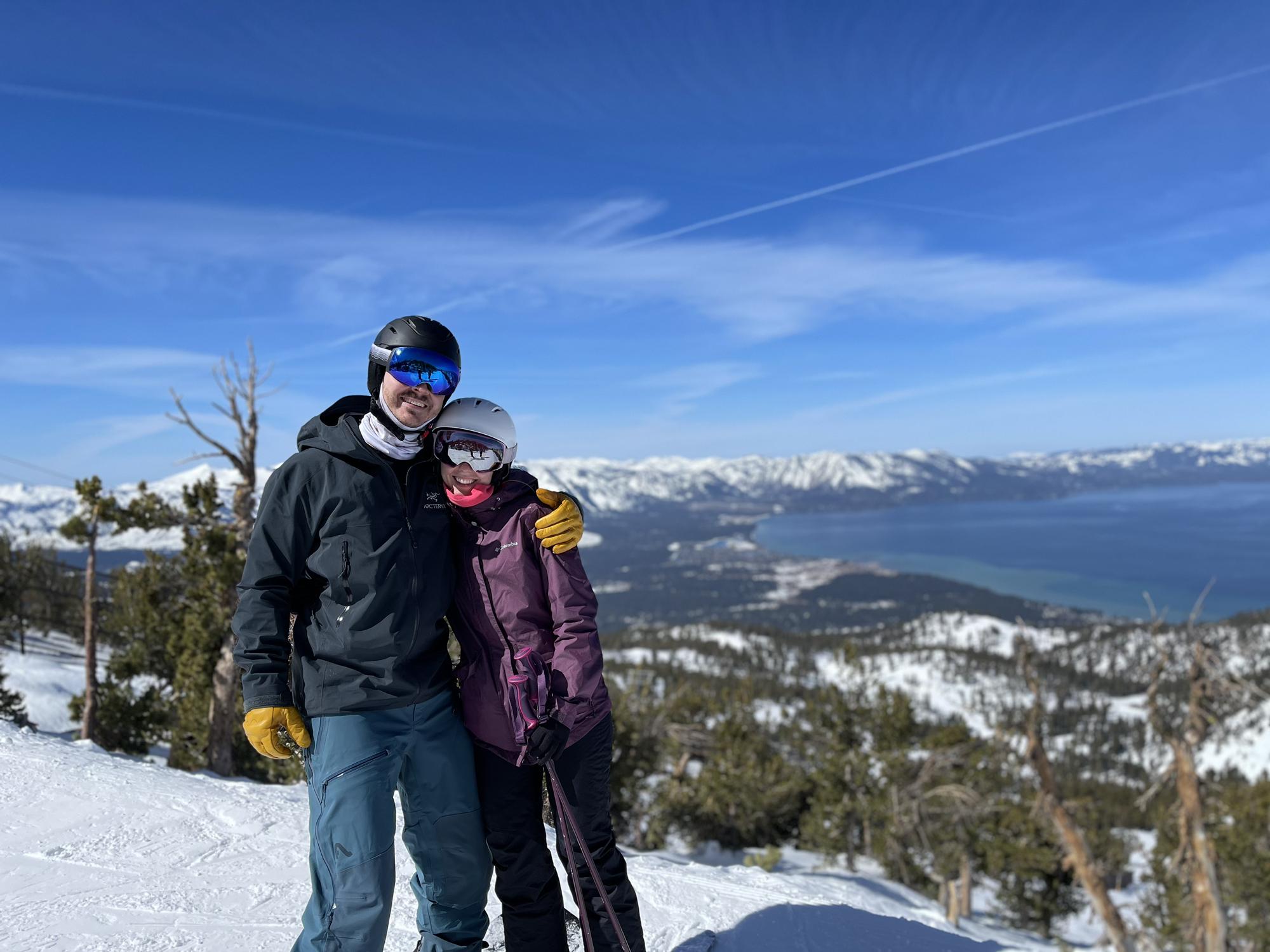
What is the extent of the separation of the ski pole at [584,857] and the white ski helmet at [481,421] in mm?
1444

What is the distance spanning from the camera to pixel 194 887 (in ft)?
14.6

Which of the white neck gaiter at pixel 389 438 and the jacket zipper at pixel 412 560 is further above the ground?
the white neck gaiter at pixel 389 438

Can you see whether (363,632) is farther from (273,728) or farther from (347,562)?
(273,728)

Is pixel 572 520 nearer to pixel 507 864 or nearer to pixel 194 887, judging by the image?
pixel 507 864

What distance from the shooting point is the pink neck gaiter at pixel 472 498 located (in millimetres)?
3217

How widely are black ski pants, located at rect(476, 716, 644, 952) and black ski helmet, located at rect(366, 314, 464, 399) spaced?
5.68 feet

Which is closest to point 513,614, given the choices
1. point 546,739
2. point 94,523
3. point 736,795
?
point 546,739

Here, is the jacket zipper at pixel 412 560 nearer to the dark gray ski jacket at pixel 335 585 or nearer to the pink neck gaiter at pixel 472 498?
the dark gray ski jacket at pixel 335 585

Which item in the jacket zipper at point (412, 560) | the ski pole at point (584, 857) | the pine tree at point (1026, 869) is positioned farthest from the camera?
the pine tree at point (1026, 869)

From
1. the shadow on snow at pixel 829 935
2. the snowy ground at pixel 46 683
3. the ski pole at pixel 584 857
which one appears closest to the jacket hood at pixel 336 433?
the ski pole at pixel 584 857

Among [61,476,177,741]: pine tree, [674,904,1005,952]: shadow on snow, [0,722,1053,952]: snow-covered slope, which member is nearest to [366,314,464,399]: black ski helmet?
[0,722,1053,952]: snow-covered slope

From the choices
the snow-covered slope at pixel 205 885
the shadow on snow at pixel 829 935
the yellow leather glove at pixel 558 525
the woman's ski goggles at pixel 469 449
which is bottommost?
the shadow on snow at pixel 829 935

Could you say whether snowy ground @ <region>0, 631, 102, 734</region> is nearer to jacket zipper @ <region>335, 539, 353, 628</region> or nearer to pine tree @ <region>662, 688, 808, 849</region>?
pine tree @ <region>662, 688, 808, 849</region>

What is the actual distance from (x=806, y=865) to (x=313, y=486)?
2743 centimetres
